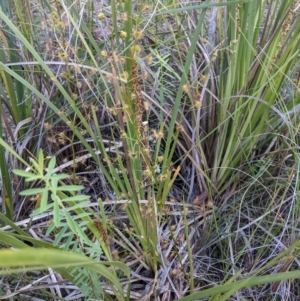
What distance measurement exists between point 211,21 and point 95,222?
589 millimetres

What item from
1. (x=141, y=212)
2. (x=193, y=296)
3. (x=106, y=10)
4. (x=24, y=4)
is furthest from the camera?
(x=106, y=10)

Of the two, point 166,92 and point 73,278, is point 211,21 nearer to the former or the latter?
point 166,92

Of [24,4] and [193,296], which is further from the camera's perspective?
[24,4]

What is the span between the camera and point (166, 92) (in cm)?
98

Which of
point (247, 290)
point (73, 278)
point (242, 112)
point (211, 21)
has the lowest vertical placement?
point (247, 290)

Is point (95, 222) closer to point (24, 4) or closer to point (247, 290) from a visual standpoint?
point (247, 290)

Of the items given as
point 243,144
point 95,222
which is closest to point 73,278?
point 95,222

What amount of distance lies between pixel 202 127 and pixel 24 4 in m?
0.48

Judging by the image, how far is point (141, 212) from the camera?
2.34 feet

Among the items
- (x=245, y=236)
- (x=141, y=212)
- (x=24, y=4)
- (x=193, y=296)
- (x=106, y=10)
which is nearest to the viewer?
(x=193, y=296)

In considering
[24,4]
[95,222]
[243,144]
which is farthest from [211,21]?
[95,222]

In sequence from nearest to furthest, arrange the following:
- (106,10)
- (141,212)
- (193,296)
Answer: (193,296) → (141,212) → (106,10)

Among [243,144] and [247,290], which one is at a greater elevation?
[243,144]

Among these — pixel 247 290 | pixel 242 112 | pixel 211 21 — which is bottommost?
pixel 247 290
